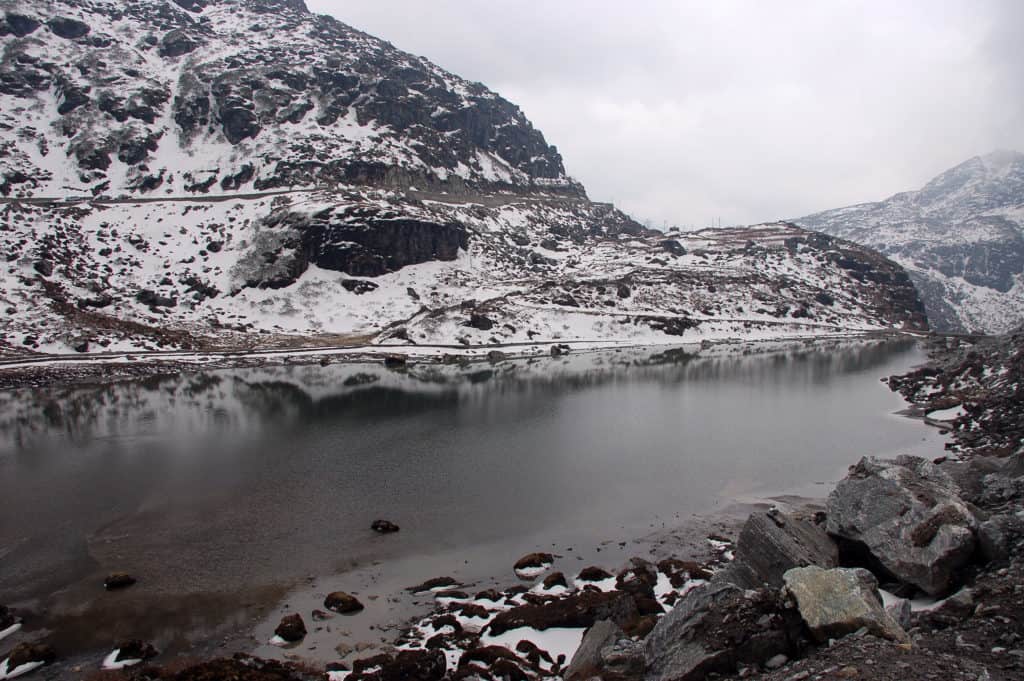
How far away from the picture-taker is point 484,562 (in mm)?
25031

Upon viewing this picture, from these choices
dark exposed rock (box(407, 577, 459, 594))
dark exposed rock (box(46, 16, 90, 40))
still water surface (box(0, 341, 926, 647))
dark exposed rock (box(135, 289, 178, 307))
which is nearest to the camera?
dark exposed rock (box(407, 577, 459, 594))

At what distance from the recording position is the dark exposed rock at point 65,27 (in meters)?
172

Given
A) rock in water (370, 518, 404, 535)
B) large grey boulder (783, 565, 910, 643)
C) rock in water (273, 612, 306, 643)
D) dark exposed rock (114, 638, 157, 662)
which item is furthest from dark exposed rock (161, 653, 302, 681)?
large grey boulder (783, 565, 910, 643)

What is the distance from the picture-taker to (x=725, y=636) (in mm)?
12562

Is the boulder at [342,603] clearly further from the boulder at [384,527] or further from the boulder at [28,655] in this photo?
the boulder at [28,655]

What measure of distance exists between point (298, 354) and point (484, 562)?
247 ft

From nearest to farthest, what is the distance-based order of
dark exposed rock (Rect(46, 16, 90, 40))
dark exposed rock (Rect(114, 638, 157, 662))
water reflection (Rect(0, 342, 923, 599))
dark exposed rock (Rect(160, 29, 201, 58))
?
dark exposed rock (Rect(114, 638, 157, 662)) < water reflection (Rect(0, 342, 923, 599)) < dark exposed rock (Rect(46, 16, 90, 40)) < dark exposed rock (Rect(160, 29, 201, 58))

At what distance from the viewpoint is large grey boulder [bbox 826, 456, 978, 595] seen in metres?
15.8

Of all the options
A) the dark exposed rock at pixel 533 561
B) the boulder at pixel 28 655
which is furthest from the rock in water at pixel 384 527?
the boulder at pixel 28 655

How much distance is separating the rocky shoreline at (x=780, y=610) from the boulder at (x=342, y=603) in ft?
1.90

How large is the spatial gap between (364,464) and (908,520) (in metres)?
30.8

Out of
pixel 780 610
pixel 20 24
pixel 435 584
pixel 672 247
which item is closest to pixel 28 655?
pixel 435 584

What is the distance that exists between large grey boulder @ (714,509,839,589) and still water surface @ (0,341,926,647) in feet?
33.6

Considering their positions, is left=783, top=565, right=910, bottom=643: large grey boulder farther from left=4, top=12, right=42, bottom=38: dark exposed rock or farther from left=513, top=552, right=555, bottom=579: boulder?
left=4, top=12, right=42, bottom=38: dark exposed rock
